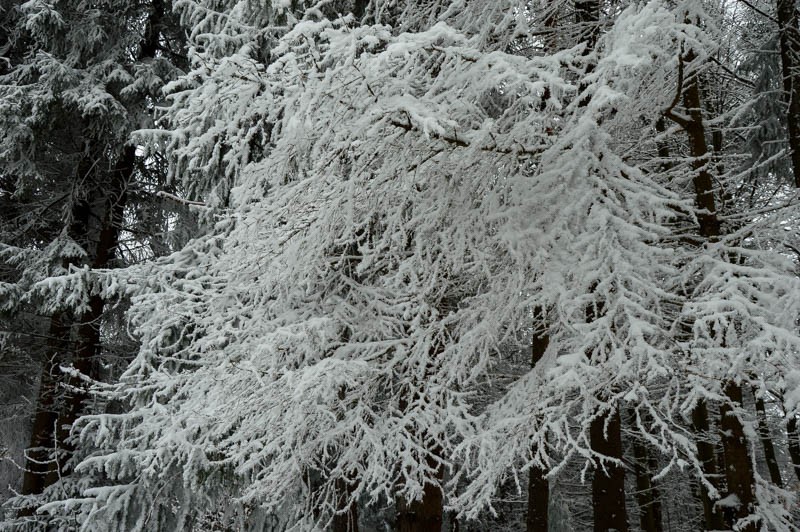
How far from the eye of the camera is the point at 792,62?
7121 millimetres

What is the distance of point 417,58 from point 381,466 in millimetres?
2829

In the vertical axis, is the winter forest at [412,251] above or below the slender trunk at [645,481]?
above

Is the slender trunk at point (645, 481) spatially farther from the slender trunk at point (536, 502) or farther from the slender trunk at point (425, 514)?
the slender trunk at point (425, 514)

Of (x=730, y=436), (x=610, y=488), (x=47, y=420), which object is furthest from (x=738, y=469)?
(x=47, y=420)

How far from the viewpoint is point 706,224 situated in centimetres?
441

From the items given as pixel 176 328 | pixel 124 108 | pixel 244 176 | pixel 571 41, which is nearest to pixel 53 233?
pixel 124 108

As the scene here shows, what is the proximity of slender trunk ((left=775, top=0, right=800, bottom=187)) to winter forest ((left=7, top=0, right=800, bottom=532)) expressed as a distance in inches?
1.9

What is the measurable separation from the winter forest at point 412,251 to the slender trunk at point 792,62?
49 millimetres

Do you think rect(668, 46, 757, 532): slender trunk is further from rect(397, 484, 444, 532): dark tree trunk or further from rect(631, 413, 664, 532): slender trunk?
rect(631, 413, 664, 532): slender trunk

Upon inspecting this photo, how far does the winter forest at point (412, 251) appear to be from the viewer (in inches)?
115

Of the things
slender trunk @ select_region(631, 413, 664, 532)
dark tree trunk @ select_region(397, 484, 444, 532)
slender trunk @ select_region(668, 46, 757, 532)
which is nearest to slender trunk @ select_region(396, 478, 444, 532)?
dark tree trunk @ select_region(397, 484, 444, 532)

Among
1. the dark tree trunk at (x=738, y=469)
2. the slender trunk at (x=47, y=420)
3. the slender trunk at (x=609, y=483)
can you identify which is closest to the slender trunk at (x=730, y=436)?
the dark tree trunk at (x=738, y=469)

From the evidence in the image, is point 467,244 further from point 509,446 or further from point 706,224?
point 706,224

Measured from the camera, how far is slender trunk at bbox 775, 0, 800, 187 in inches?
262
